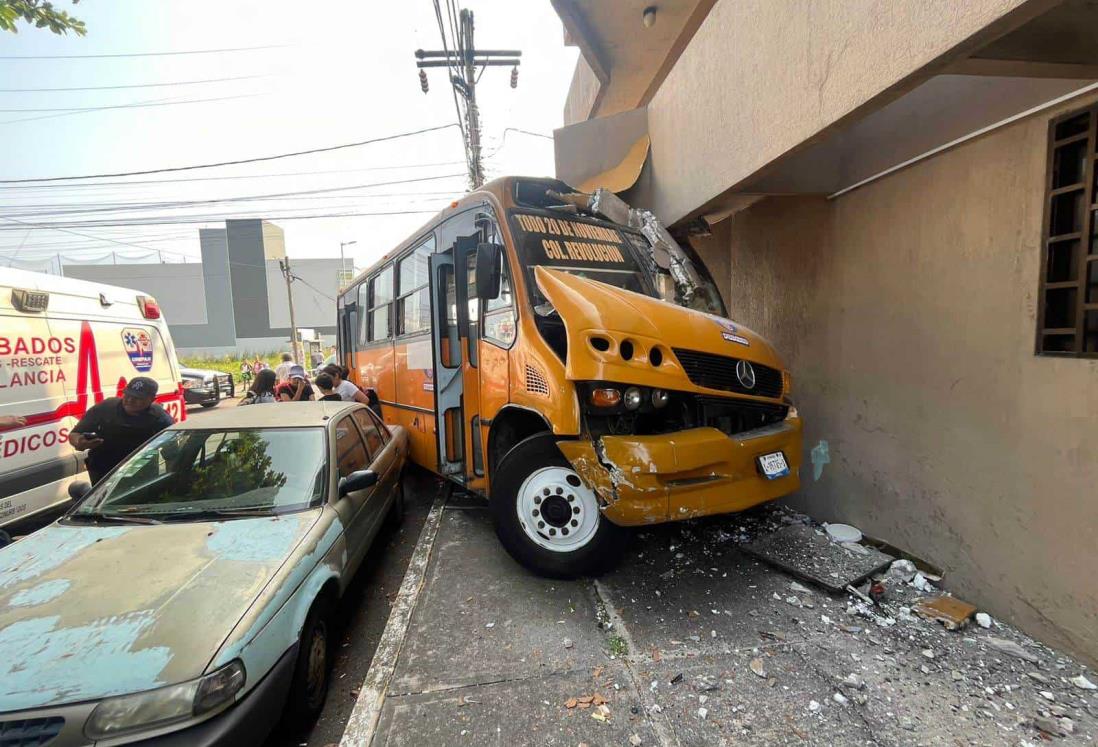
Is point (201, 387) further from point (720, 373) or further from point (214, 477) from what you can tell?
point (720, 373)

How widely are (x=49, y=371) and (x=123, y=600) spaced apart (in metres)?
3.71

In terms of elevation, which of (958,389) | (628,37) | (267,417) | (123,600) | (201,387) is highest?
(628,37)

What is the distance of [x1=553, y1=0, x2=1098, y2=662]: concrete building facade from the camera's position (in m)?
2.57

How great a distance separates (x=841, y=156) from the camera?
4.25m

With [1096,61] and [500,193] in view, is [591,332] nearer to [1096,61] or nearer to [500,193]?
[500,193]

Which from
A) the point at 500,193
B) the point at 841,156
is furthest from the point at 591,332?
the point at 841,156

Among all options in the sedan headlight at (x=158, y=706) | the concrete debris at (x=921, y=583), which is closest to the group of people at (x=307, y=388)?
the sedan headlight at (x=158, y=706)

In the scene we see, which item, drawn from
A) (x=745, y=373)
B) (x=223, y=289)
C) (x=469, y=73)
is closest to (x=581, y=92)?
(x=469, y=73)

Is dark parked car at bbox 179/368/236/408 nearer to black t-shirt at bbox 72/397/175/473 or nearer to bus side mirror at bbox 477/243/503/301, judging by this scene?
black t-shirt at bbox 72/397/175/473

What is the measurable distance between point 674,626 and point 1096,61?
12.1ft

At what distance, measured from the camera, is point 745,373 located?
345 cm

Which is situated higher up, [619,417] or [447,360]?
[447,360]

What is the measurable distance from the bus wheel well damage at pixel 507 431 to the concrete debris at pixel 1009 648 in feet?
9.73

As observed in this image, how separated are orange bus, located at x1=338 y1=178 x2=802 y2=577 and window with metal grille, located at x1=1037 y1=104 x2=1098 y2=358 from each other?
4.95 ft
